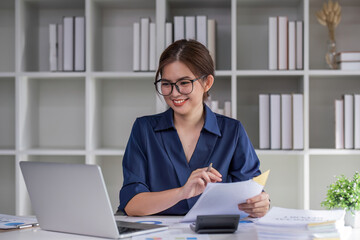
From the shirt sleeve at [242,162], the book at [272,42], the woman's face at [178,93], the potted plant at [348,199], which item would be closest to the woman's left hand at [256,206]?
the potted plant at [348,199]

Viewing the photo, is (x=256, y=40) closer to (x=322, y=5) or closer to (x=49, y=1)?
(x=322, y=5)

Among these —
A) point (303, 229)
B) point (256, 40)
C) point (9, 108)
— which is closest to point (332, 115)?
point (256, 40)

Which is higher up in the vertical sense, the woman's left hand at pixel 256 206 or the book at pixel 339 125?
the book at pixel 339 125

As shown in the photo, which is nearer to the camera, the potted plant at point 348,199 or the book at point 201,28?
the potted plant at point 348,199

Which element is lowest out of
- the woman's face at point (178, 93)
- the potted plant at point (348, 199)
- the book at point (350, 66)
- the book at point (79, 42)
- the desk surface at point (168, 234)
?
the desk surface at point (168, 234)

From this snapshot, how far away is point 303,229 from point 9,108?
2425 millimetres

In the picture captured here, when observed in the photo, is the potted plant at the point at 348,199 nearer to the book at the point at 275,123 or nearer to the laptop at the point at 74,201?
the laptop at the point at 74,201

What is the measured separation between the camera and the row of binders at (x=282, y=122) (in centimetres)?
270

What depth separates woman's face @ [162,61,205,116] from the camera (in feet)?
6.17

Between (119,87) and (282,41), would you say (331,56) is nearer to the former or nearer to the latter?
(282,41)

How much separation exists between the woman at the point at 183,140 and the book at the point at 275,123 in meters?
0.77

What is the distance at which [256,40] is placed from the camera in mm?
3051

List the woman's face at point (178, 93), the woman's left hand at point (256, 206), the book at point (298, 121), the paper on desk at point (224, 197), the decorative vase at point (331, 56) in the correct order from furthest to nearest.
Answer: the decorative vase at point (331, 56)
the book at point (298, 121)
the woman's face at point (178, 93)
the woman's left hand at point (256, 206)
the paper on desk at point (224, 197)

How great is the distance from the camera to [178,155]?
1927 mm
